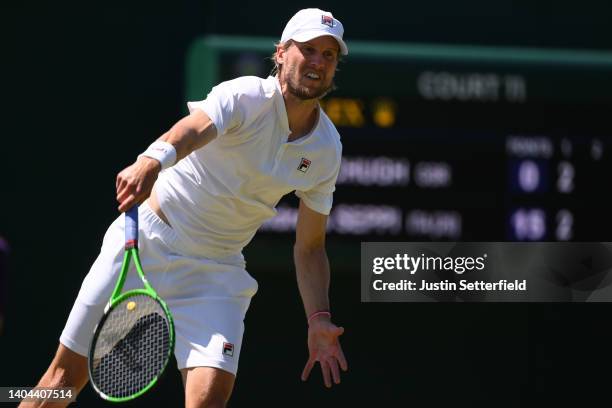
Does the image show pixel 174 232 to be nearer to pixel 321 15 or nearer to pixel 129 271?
pixel 129 271

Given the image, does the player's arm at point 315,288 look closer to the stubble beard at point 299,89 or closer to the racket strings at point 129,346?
the stubble beard at point 299,89

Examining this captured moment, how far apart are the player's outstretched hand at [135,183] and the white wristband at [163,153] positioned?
0.04 meters

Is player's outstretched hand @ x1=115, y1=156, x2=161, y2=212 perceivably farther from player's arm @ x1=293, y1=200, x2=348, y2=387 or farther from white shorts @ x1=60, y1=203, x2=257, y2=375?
player's arm @ x1=293, y1=200, x2=348, y2=387

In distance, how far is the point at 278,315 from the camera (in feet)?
24.8

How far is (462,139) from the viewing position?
7.33 meters

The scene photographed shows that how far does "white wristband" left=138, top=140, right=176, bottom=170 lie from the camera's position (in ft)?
14.4

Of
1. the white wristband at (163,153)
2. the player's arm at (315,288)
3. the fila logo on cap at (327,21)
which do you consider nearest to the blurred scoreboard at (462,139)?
the player's arm at (315,288)

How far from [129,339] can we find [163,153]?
67 centimetres

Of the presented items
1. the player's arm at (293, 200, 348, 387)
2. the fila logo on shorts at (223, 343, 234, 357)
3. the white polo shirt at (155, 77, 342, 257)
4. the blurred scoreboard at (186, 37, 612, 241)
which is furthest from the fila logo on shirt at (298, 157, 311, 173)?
the blurred scoreboard at (186, 37, 612, 241)

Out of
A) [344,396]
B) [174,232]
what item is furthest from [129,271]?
[344,396]

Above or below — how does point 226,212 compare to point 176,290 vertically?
above
